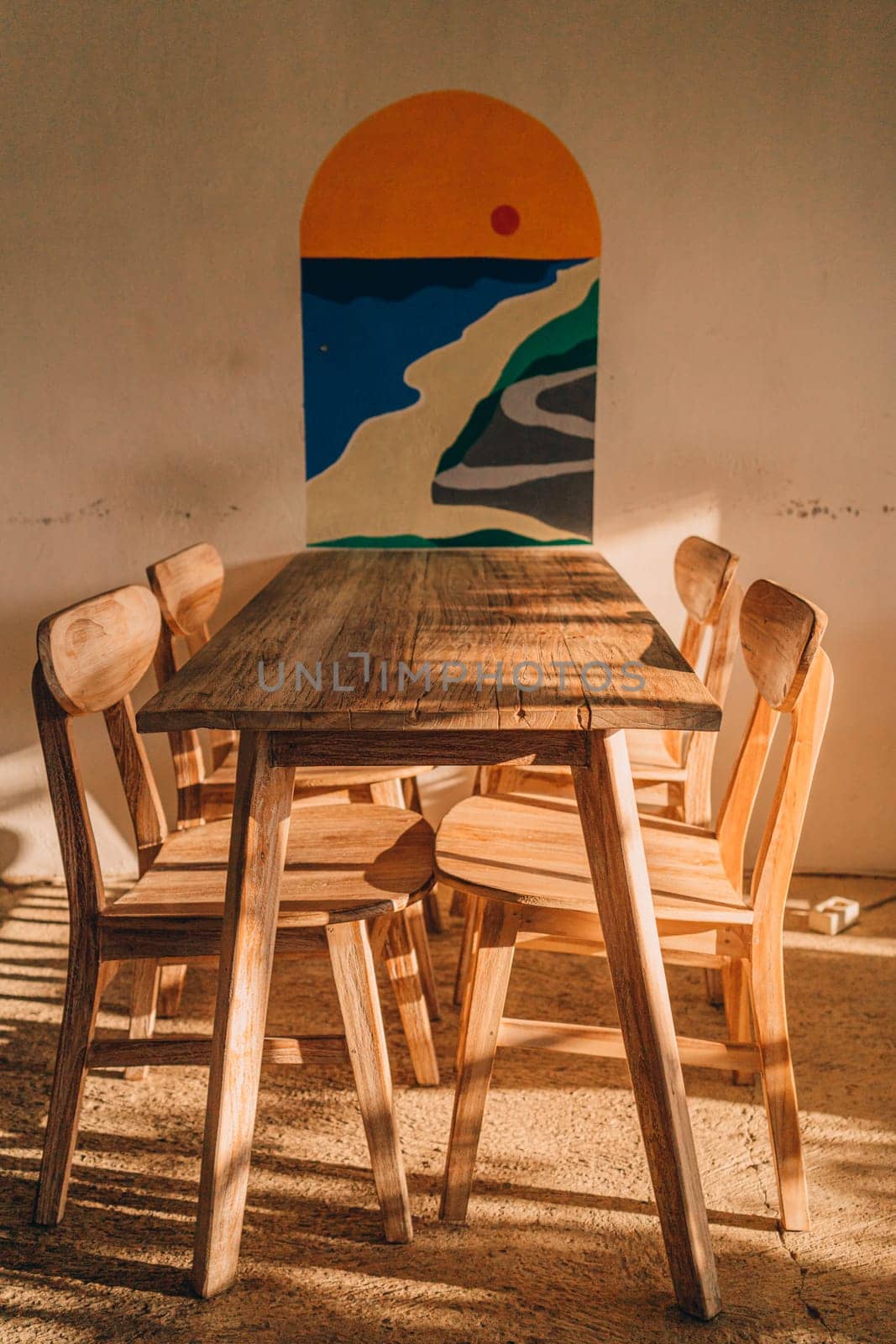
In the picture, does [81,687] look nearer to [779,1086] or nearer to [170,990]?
[170,990]

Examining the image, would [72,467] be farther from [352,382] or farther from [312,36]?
[312,36]

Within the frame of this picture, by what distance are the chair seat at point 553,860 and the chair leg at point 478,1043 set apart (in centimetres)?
6

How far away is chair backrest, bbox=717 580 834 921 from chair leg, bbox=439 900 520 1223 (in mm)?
406

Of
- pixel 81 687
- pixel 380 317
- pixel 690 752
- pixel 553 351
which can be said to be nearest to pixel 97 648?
pixel 81 687

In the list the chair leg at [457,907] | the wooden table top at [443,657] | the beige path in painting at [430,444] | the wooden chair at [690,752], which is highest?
the beige path in painting at [430,444]

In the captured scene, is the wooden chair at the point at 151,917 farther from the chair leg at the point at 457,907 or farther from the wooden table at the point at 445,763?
the chair leg at the point at 457,907

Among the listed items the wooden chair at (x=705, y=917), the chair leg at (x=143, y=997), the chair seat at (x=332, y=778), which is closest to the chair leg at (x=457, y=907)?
the chair seat at (x=332, y=778)

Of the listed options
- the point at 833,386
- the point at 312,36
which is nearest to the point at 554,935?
the point at 833,386

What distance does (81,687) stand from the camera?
64.1 inches

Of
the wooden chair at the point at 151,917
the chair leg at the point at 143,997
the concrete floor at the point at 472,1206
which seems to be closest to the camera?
the concrete floor at the point at 472,1206

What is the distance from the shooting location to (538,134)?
2775mm

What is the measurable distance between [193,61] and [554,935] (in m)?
2.34

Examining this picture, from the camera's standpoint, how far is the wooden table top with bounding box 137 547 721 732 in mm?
1443

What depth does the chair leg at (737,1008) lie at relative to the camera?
6.72 feet
